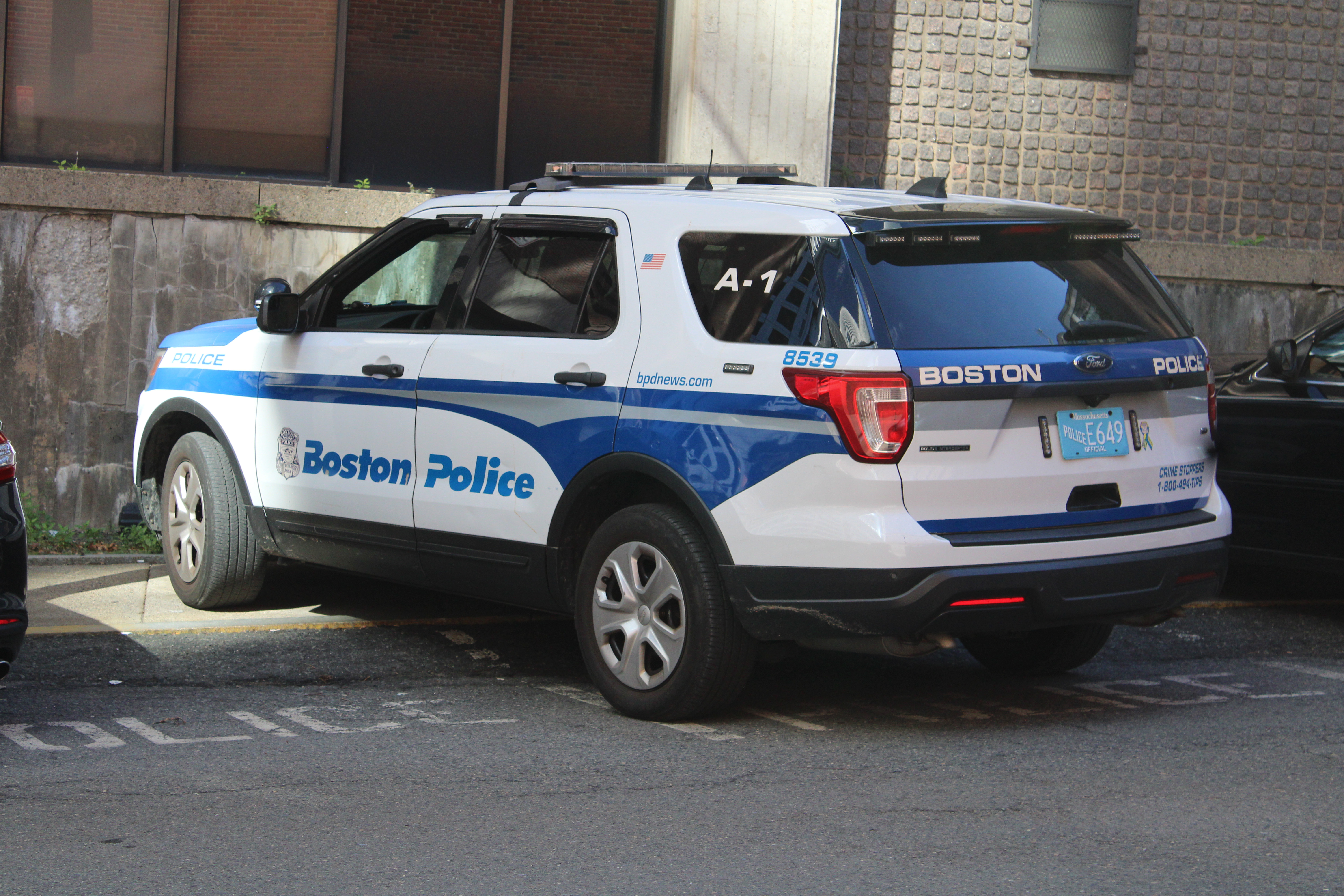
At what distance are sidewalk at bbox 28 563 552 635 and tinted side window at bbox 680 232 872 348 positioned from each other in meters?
2.53

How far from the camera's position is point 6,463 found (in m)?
5.17

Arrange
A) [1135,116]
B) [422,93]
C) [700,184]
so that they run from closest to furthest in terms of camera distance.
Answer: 1. [700,184]
2. [422,93]
3. [1135,116]

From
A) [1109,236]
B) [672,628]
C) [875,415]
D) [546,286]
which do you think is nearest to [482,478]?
[546,286]

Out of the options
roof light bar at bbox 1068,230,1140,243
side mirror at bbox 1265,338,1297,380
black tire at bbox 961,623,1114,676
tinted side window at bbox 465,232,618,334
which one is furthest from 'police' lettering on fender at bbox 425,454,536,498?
side mirror at bbox 1265,338,1297,380

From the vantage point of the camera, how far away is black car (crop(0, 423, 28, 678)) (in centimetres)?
503

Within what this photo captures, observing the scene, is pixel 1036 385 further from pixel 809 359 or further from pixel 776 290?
pixel 776 290

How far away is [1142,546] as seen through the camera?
5316mm

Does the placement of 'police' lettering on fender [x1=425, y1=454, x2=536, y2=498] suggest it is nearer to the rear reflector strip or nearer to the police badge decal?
the police badge decal

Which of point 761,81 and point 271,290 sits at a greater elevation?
point 761,81

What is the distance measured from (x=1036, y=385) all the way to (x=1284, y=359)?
278 centimetres

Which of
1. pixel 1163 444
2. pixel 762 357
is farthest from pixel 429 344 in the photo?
pixel 1163 444

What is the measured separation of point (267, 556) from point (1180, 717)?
403cm

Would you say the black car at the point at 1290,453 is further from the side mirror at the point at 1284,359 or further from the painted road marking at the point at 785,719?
the painted road marking at the point at 785,719

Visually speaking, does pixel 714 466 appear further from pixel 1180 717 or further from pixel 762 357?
pixel 1180 717
